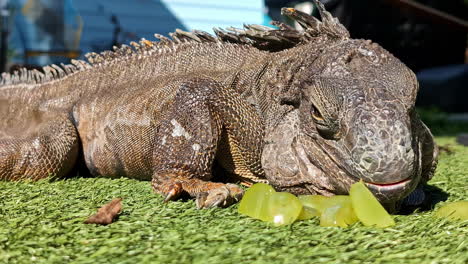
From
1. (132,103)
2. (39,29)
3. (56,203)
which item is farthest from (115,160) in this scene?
(39,29)

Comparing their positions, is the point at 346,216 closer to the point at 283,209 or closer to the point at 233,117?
the point at 283,209

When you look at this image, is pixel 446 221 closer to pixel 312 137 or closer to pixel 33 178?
pixel 312 137

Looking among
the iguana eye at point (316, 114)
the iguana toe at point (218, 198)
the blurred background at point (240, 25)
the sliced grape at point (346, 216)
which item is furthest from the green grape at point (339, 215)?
the blurred background at point (240, 25)

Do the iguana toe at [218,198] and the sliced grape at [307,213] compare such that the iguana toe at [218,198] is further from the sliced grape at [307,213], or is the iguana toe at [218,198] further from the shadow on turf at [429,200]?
the shadow on turf at [429,200]

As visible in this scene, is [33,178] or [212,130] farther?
[33,178]

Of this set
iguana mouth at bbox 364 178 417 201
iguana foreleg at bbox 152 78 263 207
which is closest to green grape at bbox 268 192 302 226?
iguana mouth at bbox 364 178 417 201

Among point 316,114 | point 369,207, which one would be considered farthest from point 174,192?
point 369,207

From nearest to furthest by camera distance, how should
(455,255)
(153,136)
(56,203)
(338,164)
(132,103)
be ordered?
(455,255)
(338,164)
(56,203)
(153,136)
(132,103)
